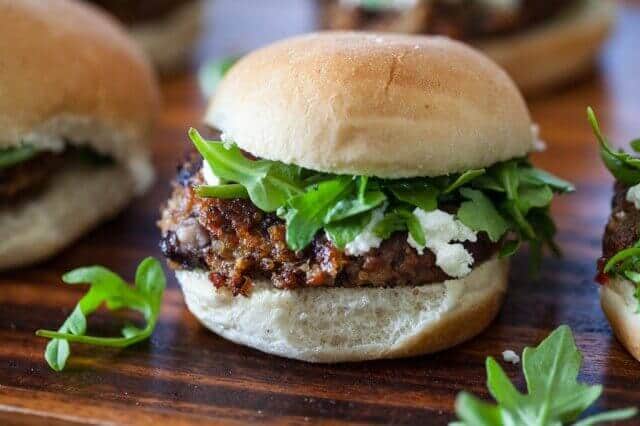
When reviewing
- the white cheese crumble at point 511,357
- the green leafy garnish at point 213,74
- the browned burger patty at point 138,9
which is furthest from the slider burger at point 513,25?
the white cheese crumble at point 511,357

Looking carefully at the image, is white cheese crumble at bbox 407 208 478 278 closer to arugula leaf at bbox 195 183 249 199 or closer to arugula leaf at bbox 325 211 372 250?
arugula leaf at bbox 325 211 372 250

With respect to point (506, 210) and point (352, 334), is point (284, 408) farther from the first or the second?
point (506, 210)

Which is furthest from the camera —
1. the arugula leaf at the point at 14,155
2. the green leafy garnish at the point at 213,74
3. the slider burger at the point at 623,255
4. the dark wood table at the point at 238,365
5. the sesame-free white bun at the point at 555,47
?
the sesame-free white bun at the point at 555,47

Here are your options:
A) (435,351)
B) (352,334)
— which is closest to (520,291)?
(435,351)

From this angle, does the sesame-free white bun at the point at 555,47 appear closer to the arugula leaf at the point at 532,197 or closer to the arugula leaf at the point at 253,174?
the arugula leaf at the point at 532,197

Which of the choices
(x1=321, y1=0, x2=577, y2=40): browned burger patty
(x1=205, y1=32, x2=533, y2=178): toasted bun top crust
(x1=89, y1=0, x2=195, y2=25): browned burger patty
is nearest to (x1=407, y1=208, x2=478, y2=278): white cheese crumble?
(x1=205, y1=32, x2=533, y2=178): toasted bun top crust
